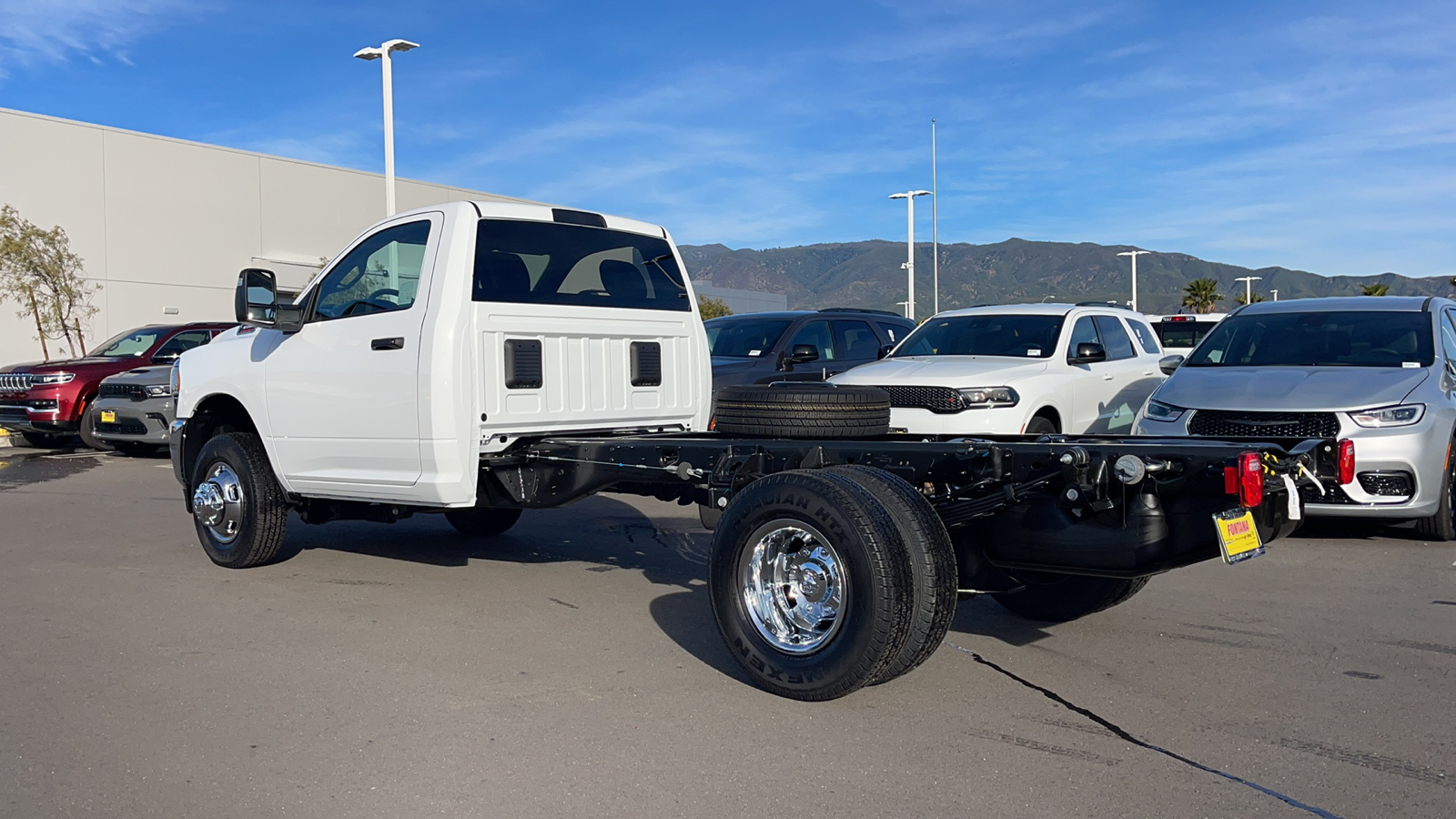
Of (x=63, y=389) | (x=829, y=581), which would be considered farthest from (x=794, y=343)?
(x=63, y=389)

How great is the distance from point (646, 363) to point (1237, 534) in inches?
146

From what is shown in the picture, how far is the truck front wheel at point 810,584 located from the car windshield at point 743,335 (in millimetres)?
7335

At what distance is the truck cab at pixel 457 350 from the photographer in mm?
6078

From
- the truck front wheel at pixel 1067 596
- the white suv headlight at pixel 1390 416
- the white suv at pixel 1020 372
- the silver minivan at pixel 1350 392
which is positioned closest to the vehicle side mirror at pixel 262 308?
the truck front wheel at pixel 1067 596

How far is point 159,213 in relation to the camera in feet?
94.2

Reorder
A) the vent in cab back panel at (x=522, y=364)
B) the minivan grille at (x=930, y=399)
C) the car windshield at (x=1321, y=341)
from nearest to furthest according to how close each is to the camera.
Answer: the vent in cab back panel at (x=522, y=364)
the car windshield at (x=1321, y=341)
the minivan grille at (x=930, y=399)

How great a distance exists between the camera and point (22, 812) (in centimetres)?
354

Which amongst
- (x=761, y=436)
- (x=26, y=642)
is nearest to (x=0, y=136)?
(x=26, y=642)

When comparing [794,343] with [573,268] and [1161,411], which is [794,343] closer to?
[1161,411]

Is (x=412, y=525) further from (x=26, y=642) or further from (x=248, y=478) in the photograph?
(x=26, y=642)

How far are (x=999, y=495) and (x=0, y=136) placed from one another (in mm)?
27914

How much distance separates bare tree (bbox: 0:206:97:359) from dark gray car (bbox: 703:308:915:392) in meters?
19.9

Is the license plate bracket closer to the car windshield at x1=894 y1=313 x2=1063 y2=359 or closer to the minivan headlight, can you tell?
the minivan headlight

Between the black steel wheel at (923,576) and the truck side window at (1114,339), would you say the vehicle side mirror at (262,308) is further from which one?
the truck side window at (1114,339)
